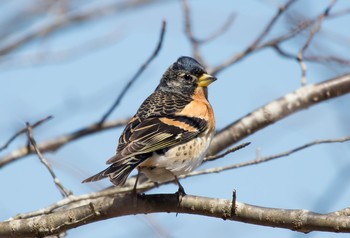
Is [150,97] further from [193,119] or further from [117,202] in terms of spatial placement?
[117,202]

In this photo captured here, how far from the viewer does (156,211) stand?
14.5ft

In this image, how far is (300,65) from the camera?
6434mm

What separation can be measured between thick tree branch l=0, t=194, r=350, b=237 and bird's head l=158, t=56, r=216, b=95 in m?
2.04

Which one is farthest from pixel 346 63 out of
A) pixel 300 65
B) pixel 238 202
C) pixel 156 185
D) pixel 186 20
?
pixel 238 202

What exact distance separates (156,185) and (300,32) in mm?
2276

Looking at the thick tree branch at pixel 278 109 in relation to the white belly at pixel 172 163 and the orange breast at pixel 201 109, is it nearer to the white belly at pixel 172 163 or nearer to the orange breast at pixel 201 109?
the orange breast at pixel 201 109

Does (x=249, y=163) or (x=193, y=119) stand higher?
(x=193, y=119)

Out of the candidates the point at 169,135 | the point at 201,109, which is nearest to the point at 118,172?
the point at 169,135

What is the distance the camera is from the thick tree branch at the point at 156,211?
378cm

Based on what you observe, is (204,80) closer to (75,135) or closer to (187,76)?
(187,76)

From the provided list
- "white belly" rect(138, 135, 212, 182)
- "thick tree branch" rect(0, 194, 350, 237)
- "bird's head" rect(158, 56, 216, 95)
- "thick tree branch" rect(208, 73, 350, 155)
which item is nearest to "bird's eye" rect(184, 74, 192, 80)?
"bird's head" rect(158, 56, 216, 95)

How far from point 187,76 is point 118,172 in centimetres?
214

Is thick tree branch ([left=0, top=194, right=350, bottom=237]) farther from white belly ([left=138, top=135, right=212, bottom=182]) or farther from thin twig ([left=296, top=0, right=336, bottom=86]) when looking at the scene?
thin twig ([left=296, top=0, right=336, bottom=86])

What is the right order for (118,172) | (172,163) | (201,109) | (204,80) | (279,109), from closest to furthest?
(118,172) < (172,163) < (201,109) < (204,80) < (279,109)
